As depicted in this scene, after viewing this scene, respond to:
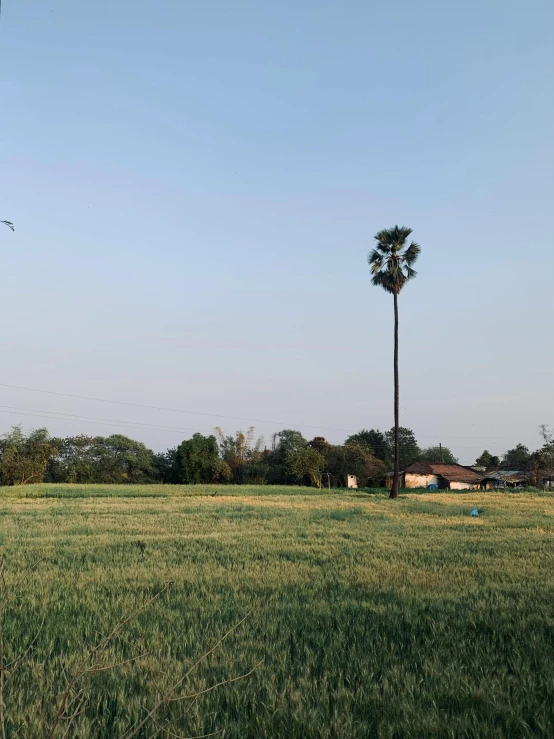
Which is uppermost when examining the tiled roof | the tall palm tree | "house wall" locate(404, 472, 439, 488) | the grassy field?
the tall palm tree

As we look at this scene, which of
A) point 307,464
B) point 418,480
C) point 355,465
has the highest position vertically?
point 355,465

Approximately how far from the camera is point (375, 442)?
10169 cm

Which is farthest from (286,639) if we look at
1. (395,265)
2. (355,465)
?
(355,465)

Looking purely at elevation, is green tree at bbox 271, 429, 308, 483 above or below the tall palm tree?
below

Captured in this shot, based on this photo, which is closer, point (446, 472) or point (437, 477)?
point (437, 477)

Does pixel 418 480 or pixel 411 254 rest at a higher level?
pixel 411 254

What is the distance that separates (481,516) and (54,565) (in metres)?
18.7

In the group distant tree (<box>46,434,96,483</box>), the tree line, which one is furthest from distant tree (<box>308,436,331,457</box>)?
distant tree (<box>46,434,96,483</box>)

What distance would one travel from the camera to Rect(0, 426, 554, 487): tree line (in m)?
76.2

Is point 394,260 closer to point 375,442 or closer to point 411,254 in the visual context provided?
point 411,254

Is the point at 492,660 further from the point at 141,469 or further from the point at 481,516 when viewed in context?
the point at 141,469

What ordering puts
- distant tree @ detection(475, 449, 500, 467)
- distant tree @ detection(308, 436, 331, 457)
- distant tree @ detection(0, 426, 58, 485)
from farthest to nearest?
distant tree @ detection(475, 449, 500, 467) < distant tree @ detection(308, 436, 331, 457) < distant tree @ detection(0, 426, 58, 485)

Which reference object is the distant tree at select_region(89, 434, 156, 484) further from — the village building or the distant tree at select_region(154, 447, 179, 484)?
the village building

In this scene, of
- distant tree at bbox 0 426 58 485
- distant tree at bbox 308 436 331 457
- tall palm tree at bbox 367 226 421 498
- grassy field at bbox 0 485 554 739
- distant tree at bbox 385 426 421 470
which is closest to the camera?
grassy field at bbox 0 485 554 739
